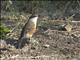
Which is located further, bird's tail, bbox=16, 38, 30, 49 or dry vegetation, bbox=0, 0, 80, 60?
bird's tail, bbox=16, 38, 30, 49

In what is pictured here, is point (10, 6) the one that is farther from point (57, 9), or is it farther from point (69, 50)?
point (69, 50)

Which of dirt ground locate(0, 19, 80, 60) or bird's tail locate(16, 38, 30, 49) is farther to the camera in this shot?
bird's tail locate(16, 38, 30, 49)

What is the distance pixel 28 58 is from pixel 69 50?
0.98 m

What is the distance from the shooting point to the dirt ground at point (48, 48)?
275 inches

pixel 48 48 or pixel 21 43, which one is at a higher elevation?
pixel 21 43

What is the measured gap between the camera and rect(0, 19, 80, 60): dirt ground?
6.99m

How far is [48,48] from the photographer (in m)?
7.50

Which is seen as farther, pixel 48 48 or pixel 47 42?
pixel 47 42

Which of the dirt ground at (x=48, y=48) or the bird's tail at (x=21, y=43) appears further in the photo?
the bird's tail at (x=21, y=43)

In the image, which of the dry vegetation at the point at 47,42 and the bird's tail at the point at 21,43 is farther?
the bird's tail at the point at 21,43

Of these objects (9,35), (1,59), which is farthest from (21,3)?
(1,59)

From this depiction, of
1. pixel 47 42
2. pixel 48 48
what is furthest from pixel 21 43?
pixel 47 42

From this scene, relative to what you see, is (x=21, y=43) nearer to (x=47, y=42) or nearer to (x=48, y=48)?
(x=48, y=48)

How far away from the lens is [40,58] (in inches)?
272
